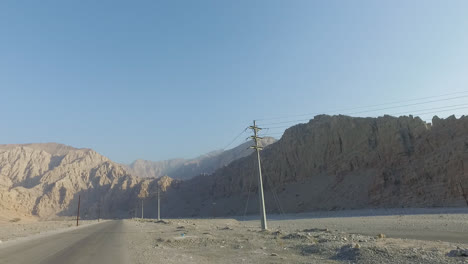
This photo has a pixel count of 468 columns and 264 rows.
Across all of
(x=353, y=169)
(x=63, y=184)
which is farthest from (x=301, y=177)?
(x=63, y=184)

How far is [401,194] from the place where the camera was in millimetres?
63969

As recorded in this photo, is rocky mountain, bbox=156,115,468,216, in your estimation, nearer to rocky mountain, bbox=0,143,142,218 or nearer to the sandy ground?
the sandy ground

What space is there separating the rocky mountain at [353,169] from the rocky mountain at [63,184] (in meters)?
43.3

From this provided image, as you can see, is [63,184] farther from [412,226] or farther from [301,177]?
Result: [412,226]

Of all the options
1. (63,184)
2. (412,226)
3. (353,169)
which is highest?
(63,184)

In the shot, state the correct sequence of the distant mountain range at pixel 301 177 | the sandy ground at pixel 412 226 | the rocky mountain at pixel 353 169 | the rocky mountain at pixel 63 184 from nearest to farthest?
the sandy ground at pixel 412 226 < the rocky mountain at pixel 353 169 < the distant mountain range at pixel 301 177 < the rocky mountain at pixel 63 184

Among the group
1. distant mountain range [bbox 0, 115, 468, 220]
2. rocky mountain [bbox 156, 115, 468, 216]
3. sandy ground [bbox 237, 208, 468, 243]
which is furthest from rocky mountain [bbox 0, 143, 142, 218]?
sandy ground [bbox 237, 208, 468, 243]

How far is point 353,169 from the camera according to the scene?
83.9 m

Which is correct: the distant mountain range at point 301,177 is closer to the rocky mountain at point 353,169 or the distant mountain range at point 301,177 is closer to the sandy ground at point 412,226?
the rocky mountain at point 353,169

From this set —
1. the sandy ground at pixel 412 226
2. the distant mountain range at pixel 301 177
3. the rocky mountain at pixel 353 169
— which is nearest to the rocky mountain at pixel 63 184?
the distant mountain range at pixel 301 177

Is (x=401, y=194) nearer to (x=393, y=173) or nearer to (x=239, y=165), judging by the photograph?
(x=393, y=173)

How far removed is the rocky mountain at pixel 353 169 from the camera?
59000 millimetres

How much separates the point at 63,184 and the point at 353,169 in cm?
15817

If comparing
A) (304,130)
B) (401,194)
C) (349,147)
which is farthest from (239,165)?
(401,194)
